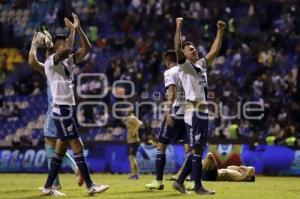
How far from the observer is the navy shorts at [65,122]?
13.0 metres

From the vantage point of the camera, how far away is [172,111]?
1494 cm

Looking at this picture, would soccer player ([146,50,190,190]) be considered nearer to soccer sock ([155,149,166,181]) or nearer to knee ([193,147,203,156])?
soccer sock ([155,149,166,181])

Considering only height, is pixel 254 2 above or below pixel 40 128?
above

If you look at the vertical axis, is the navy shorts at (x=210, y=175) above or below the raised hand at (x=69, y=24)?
below

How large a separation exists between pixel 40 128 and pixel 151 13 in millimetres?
8247

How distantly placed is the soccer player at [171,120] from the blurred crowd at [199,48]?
11.1 m

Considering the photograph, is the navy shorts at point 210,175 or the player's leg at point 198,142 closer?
the player's leg at point 198,142

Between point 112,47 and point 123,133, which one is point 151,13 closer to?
point 112,47

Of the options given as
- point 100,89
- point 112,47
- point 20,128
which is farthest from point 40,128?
point 112,47

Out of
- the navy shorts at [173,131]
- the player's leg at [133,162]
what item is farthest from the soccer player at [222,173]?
the player's leg at [133,162]

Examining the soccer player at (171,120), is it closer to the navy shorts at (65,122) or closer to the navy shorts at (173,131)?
the navy shorts at (173,131)

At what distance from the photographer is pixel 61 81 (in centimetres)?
1318

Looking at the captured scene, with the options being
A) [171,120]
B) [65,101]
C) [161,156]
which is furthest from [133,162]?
[65,101]

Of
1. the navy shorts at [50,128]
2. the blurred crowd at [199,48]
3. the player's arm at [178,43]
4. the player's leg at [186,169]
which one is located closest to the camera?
the player's arm at [178,43]
